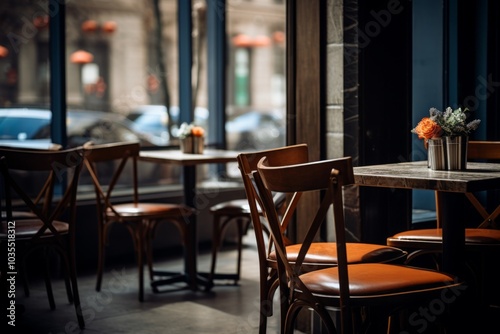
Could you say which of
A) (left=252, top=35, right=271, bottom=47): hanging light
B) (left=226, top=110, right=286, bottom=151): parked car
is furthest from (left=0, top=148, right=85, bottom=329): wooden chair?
(left=252, top=35, right=271, bottom=47): hanging light

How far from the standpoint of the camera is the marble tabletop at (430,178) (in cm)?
235

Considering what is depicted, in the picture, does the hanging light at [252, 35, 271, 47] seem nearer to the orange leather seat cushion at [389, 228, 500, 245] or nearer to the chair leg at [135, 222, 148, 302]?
the chair leg at [135, 222, 148, 302]

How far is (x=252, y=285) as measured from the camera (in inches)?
186

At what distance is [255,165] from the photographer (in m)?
2.85

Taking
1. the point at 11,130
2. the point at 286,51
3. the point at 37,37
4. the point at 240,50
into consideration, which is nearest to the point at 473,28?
the point at 286,51

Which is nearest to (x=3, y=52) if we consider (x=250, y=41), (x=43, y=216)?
(x=250, y=41)

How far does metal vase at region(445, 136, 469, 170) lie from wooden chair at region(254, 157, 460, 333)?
491 mm

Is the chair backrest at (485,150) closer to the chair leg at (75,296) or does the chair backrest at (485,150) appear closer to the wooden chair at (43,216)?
the wooden chair at (43,216)

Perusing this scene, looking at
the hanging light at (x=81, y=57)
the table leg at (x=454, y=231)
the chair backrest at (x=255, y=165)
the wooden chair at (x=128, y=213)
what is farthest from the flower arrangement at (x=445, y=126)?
the hanging light at (x=81, y=57)

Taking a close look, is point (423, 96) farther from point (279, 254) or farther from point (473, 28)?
point (279, 254)

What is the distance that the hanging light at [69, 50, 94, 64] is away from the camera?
50.4ft

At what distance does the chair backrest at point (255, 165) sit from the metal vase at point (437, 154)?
0.53 m

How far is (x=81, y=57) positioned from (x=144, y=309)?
12.2 meters

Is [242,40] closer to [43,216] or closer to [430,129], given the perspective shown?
[43,216]
